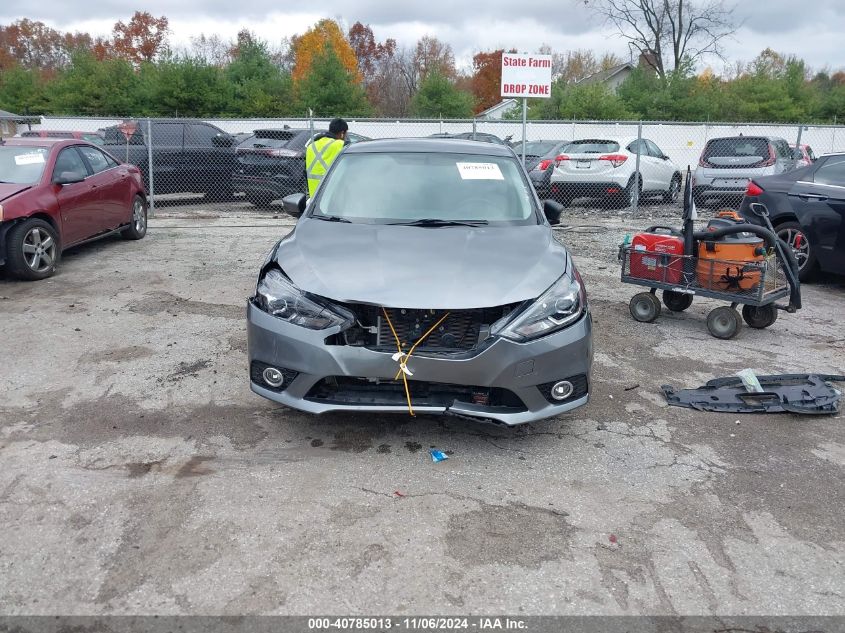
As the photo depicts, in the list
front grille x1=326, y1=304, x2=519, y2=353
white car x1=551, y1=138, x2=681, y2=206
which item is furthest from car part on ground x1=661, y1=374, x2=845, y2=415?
white car x1=551, y1=138, x2=681, y2=206

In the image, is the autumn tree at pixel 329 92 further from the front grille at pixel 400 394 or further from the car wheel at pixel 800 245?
the front grille at pixel 400 394

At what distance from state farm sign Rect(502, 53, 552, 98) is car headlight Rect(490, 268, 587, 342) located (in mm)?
9937

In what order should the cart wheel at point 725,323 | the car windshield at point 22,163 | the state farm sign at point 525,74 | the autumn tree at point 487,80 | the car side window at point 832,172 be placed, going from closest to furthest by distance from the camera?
1. the cart wheel at point 725,323
2. the car side window at point 832,172
3. the car windshield at point 22,163
4. the state farm sign at point 525,74
5. the autumn tree at point 487,80

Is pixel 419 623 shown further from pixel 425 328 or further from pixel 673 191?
pixel 673 191

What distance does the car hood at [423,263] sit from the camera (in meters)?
3.84

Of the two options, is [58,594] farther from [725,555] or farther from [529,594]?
[725,555]

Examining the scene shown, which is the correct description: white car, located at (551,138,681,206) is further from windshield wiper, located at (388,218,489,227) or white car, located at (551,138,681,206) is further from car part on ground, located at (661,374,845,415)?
windshield wiper, located at (388,218,489,227)

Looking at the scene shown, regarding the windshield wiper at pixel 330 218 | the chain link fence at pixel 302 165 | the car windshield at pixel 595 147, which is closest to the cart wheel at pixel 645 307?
the windshield wiper at pixel 330 218

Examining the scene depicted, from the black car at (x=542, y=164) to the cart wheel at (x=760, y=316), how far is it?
753 cm

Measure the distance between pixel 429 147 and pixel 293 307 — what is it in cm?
224

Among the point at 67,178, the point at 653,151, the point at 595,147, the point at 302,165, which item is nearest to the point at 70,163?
the point at 67,178

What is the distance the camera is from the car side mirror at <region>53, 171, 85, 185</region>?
8.66m

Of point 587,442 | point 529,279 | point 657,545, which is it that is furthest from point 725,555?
point 529,279

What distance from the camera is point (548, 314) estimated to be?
12.9ft
